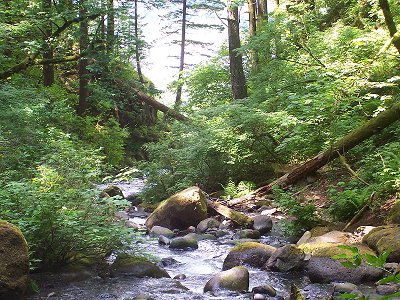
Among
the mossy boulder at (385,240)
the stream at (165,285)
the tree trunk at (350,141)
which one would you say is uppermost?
the tree trunk at (350,141)

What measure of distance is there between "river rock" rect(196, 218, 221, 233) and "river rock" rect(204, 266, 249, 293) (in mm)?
3444

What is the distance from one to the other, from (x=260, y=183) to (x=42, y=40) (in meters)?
7.18

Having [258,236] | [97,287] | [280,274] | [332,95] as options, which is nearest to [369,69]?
[332,95]

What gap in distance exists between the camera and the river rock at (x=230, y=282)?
5082 mm

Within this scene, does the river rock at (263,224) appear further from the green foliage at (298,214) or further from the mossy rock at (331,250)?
the mossy rock at (331,250)

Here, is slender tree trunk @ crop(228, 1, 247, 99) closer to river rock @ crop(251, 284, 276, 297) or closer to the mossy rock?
the mossy rock

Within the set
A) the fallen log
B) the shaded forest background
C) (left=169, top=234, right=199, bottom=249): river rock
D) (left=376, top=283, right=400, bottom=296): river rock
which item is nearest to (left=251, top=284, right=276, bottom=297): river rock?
(left=376, top=283, right=400, bottom=296): river rock

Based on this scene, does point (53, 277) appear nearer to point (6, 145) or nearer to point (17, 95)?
point (6, 145)

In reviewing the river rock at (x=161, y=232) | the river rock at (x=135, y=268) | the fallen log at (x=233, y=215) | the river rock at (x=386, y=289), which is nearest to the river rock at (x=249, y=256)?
the river rock at (x=135, y=268)

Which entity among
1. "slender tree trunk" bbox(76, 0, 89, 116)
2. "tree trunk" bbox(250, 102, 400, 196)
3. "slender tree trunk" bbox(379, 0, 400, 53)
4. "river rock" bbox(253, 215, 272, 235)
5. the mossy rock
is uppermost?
"slender tree trunk" bbox(76, 0, 89, 116)

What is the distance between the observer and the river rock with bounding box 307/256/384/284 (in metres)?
5.03

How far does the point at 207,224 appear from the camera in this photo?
8844 millimetres

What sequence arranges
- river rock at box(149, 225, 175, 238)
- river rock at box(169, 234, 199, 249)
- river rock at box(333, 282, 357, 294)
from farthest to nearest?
river rock at box(149, 225, 175, 238)
river rock at box(169, 234, 199, 249)
river rock at box(333, 282, 357, 294)

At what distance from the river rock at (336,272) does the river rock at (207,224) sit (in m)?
3.56
